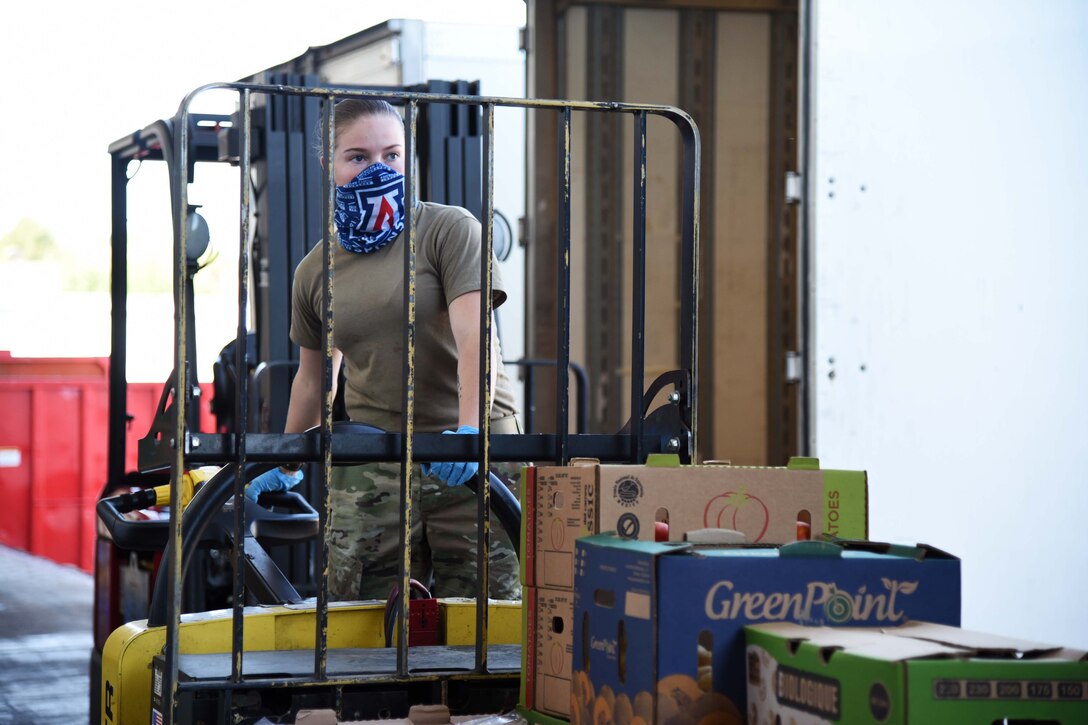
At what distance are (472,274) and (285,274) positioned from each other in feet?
7.45

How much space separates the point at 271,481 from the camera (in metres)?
3.43

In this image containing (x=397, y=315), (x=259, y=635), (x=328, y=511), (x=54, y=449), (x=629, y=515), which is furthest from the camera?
(x=54, y=449)

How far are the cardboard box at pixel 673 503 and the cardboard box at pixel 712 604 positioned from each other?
20 centimetres

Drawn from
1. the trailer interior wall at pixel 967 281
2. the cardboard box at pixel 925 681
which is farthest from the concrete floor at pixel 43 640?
the cardboard box at pixel 925 681

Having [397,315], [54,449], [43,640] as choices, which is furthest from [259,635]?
[54,449]

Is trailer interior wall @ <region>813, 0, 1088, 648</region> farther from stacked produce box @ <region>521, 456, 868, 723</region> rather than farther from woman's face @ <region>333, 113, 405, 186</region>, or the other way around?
stacked produce box @ <region>521, 456, 868, 723</region>

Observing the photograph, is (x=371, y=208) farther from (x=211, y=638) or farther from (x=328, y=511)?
(x=211, y=638)

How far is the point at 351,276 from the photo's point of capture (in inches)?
142

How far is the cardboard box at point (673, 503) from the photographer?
252cm

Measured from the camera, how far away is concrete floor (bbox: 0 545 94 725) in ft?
20.0

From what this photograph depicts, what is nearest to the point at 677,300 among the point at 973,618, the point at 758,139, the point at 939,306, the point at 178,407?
the point at 758,139

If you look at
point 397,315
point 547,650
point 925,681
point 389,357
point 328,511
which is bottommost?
point 547,650

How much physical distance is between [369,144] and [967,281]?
2.41m

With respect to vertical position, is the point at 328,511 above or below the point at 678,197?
below
